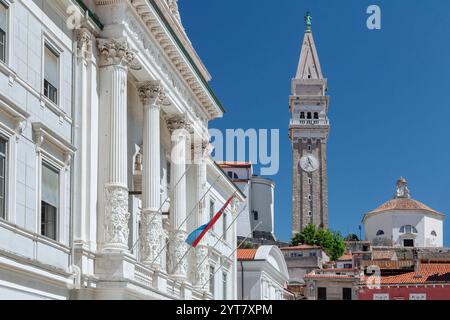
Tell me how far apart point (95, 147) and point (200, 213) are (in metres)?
10.9

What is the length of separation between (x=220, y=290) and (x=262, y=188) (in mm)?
71045

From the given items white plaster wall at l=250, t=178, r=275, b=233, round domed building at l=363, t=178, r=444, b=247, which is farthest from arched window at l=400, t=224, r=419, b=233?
white plaster wall at l=250, t=178, r=275, b=233

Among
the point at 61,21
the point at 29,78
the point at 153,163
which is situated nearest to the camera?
the point at 29,78

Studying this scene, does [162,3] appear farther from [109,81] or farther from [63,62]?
[63,62]

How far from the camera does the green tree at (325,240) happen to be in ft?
381

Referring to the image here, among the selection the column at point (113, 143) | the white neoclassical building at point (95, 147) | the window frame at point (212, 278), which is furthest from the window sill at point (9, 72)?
the window frame at point (212, 278)

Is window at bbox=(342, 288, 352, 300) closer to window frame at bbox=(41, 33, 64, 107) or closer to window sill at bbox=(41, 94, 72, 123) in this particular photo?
window sill at bbox=(41, 94, 72, 123)

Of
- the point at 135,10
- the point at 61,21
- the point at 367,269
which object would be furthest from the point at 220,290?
the point at 367,269

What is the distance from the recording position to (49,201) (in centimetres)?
2084

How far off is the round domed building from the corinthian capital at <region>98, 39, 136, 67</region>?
98.1 m

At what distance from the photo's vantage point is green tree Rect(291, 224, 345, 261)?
381 ft

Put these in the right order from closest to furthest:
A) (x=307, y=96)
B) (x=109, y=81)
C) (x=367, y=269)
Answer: (x=109, y=81) < (x=367, y=269) < (x=307, y=96)

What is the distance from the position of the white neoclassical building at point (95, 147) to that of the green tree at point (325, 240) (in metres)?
83.9

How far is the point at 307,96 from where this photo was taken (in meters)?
149
